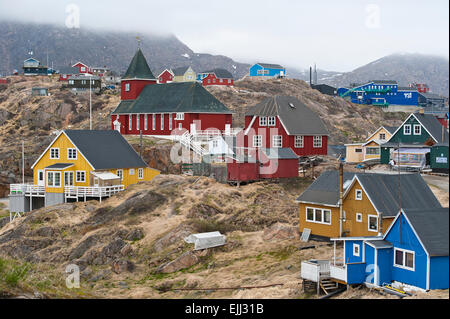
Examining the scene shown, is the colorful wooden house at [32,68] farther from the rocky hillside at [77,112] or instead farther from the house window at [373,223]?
the house window at [373,223]

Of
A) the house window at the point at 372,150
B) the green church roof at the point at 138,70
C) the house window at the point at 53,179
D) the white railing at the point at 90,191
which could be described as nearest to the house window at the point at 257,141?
the house window at the point at 372,150

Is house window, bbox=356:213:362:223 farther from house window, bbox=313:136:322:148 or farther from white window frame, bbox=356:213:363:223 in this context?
house window, bbox=313:136:322:148

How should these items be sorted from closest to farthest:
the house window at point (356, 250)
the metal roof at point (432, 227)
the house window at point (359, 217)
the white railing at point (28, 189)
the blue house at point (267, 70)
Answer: the metal roof at point (432, 227), the house window at point (356, 250), the house window at point (359, 217), the white railing at point (28, 189), the blue house at point (267, 70)

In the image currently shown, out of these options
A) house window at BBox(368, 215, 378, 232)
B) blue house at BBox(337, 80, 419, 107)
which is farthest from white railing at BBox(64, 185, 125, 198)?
blue house at BBox(337, 80, 419, 107)

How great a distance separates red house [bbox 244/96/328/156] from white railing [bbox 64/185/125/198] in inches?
658

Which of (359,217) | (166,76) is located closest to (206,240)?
(359,217)

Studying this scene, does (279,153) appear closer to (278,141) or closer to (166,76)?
(278,141)

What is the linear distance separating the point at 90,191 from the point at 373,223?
27.8 metres

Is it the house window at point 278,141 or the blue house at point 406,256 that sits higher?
the house window at point 278,141

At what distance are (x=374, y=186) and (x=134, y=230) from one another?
60.4 feet

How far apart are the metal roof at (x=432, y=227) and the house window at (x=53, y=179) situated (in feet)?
118

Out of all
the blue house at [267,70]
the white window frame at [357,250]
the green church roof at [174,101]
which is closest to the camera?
the white window frame at [357,250]

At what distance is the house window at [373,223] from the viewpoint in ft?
106

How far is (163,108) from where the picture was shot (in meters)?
73.6
